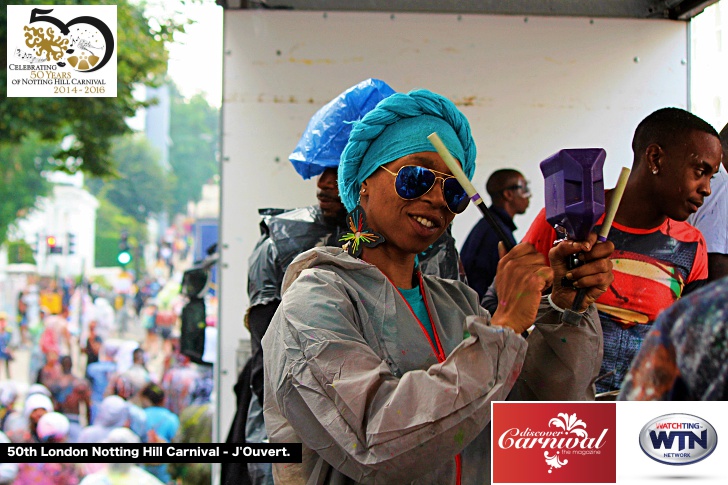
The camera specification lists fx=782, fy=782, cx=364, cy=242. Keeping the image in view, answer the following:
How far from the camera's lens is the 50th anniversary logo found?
185 cm

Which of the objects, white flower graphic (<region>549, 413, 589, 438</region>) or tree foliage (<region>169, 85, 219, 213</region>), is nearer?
white flower graphic (<region>549, 413, 589, 438</region>)

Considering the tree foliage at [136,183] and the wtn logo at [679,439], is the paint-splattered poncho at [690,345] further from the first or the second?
the tree foliage at [136,183]

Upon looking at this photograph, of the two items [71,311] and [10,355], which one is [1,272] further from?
[71,311]

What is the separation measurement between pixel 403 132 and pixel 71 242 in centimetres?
111

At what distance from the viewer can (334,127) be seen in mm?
2602

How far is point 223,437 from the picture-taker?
10.1 ft

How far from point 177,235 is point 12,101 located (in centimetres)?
233

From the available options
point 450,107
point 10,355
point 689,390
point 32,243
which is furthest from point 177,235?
point 689,390

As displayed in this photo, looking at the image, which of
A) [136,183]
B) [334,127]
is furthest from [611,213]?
[136,183]

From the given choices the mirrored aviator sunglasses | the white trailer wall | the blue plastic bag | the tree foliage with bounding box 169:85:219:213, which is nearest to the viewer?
the mirrored aviator sunglasses

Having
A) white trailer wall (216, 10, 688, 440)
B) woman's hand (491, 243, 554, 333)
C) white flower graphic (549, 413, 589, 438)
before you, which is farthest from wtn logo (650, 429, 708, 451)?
white trailer wall (216, 10, 688, 440)

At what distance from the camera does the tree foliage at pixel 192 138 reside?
282 centimetres
